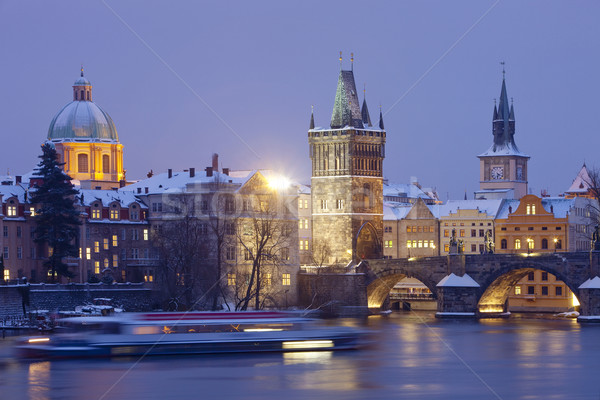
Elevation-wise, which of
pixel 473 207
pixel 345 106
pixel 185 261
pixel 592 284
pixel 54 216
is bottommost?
pixel 592 284

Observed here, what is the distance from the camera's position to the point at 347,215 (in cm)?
12256

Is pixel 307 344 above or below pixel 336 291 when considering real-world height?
below

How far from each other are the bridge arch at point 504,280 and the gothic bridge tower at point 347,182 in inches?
594

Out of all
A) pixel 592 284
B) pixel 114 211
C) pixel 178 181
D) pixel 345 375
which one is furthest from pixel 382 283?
pixel 345 375

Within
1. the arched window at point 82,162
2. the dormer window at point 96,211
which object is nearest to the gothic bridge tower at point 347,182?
the dormer window at point 96,211

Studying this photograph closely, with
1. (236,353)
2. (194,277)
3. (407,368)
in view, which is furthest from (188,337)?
(194,277)

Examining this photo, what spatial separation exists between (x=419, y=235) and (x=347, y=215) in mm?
21258

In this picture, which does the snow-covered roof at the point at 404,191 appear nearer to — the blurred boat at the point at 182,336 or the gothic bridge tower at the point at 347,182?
the gothic bridge tower at the point at 347,182

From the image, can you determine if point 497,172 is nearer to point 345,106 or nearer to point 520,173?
point 520,173

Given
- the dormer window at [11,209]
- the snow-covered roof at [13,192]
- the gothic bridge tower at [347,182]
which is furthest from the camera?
the gothic bridge tower at [347,182]

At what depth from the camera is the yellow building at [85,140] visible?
140 meters

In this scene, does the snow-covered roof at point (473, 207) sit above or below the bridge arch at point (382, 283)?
above

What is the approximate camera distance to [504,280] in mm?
109250

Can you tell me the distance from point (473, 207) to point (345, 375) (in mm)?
81654
